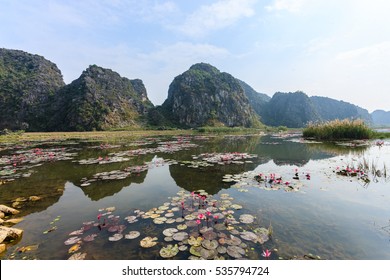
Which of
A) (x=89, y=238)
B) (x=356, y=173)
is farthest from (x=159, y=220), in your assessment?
(x=356, y=173)

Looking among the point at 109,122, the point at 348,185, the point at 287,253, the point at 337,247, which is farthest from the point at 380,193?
the point at 109,122

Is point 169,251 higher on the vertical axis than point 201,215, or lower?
lower

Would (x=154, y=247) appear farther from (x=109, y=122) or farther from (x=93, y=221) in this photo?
(x=109, y=122)

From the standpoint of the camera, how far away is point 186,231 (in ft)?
19.0

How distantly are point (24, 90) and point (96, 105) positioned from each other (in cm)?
4427

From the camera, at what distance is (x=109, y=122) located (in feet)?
356

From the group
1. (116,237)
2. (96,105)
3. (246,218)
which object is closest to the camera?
(116,237)

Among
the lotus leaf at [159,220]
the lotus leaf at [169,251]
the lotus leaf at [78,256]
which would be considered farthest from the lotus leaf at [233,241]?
the lotus leaf at [78,256]

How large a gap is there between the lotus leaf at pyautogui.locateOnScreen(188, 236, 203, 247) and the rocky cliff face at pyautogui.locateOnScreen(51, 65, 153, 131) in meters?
106

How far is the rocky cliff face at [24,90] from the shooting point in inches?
4242

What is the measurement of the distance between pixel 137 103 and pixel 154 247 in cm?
15286

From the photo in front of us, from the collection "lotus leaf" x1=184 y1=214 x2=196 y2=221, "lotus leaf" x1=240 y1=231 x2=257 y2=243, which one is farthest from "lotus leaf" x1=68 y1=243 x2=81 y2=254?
"lotus leaf" x1=240 y1=231 x2=257 y2=243

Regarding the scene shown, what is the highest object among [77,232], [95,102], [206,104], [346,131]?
[206,104]

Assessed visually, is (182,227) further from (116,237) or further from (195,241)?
(116,237)
